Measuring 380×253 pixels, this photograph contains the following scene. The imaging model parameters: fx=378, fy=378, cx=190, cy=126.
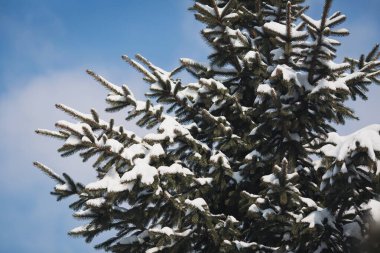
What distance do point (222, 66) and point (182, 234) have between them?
3.09m

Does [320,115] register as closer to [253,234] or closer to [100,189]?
[253,234]


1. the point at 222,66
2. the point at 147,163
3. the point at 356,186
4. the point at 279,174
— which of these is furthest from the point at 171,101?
the point at 356,186

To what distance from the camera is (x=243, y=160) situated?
5656 millimetres

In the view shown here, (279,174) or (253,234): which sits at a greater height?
(279,174)

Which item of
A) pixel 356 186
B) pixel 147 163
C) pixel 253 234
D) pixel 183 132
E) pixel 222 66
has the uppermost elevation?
pixel 222 66

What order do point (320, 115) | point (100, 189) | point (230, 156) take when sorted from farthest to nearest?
1. point (230, 156)
2. point (320, 115)
3. point (100, 189)

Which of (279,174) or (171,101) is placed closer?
(279,174)

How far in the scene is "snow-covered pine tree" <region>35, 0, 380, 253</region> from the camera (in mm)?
4531

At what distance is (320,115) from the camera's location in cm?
545

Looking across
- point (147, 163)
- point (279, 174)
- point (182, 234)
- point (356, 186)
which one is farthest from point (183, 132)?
point (356, 186)

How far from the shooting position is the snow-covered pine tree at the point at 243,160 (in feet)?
14.9

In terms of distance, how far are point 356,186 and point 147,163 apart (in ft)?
8.51

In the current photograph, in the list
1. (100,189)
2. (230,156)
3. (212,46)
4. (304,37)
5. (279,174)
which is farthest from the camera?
(230,156)

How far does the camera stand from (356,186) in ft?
14.8
